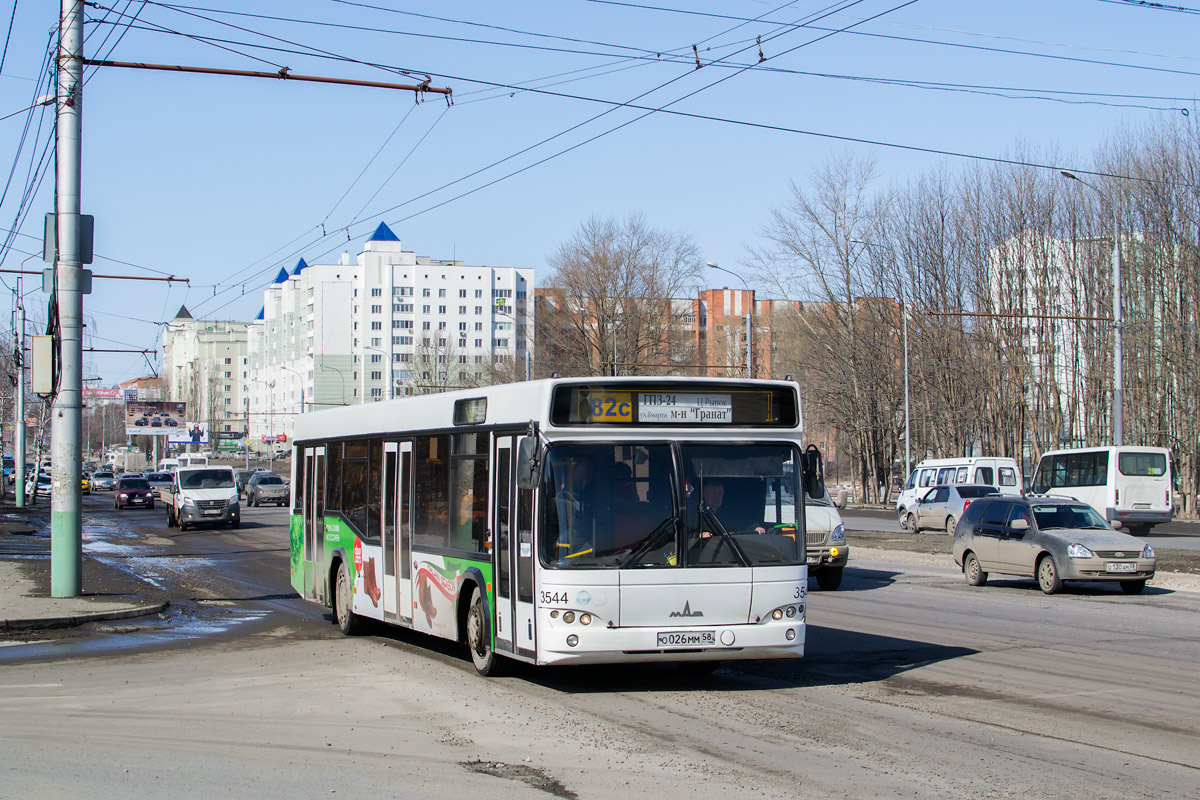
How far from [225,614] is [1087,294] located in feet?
160

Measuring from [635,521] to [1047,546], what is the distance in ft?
38.9

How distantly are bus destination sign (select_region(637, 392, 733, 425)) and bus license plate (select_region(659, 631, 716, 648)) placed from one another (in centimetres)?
171

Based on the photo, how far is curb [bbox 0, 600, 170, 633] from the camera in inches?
582

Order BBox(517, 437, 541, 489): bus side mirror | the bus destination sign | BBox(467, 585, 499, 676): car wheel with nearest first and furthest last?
BBox(517, 437, 541, 489): bus side mirror
the bus destination sign
BBox(467, 585, 499, 676): car wheel

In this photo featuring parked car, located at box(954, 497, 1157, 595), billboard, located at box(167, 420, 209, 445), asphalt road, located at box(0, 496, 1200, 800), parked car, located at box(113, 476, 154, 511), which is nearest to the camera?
asphalt road, located at box(0, 496, 1200, 800)

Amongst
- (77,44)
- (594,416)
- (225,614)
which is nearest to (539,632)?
(594,416)

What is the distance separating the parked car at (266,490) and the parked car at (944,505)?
123 feet

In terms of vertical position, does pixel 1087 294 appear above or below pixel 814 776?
above

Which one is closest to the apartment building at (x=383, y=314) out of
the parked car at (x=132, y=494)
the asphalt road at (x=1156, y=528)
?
the parked car at (x=132, y=494)

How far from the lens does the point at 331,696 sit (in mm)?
9852

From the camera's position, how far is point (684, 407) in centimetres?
989

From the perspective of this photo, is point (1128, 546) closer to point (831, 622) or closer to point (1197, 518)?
point (831, 622)

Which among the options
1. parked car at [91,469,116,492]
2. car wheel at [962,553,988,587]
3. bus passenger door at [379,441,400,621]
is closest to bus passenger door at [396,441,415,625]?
bus passenger door at [379,441,400,621]

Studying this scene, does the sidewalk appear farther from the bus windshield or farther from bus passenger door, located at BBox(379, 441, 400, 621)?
the bus windshield
